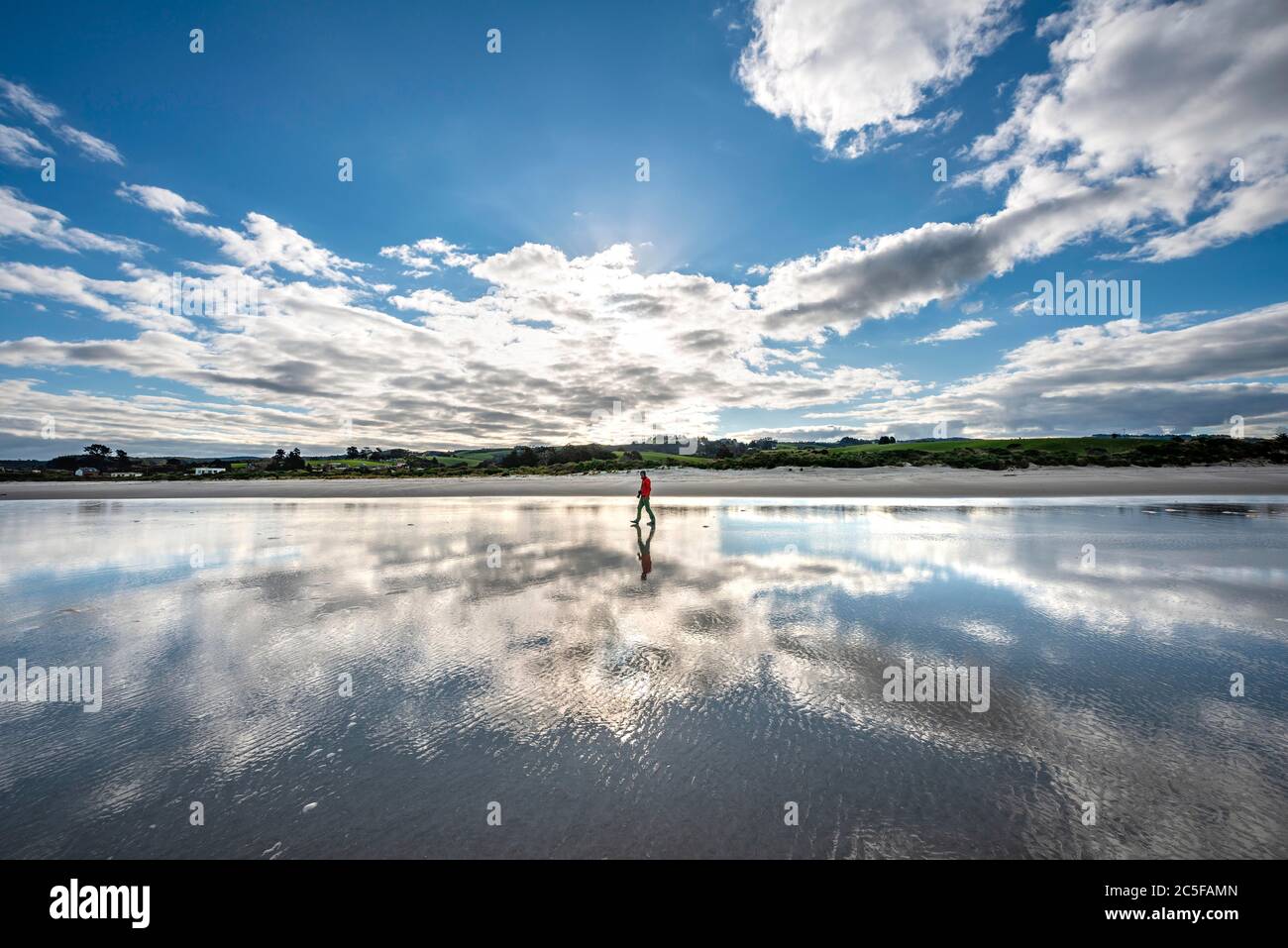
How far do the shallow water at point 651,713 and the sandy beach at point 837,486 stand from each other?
23.3 m

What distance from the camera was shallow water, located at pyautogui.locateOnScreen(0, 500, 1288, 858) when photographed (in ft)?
10.2

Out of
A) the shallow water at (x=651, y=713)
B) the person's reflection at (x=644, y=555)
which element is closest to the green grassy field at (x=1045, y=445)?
the person's reflection at (x=644, y=555)

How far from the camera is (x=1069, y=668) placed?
5.62 meters

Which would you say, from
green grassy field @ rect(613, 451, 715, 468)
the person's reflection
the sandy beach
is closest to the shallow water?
the person's reflection

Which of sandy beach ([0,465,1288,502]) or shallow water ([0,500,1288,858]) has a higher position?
sandy beach ([0,465,1288,502])

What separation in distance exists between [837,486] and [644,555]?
27.5 meters

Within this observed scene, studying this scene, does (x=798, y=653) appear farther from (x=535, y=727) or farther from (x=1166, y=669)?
(x=1166, y=669)

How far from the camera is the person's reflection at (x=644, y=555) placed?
35.2 feet

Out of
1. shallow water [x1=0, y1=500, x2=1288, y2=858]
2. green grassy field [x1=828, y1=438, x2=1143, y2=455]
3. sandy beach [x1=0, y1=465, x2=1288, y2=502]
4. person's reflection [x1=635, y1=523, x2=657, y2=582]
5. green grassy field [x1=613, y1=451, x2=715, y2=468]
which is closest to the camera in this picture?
shallow water [x1=0, y1=500, x2=1288, y2=858]

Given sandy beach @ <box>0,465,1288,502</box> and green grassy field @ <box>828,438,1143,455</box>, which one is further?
green grassy field @ <box>828,438,1143,455</box>

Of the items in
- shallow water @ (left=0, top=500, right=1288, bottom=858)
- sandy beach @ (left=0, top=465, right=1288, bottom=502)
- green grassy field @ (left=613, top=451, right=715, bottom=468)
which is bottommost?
shallow water @ (left=0, top=500, right=1288, bottom=858)

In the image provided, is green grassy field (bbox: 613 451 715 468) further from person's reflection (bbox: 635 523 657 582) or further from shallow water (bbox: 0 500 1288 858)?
shallow water (bbox: 0 500 1288 858)

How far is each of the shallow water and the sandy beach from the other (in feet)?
76.5

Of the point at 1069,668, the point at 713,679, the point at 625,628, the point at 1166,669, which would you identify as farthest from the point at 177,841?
the point at 1166,669
